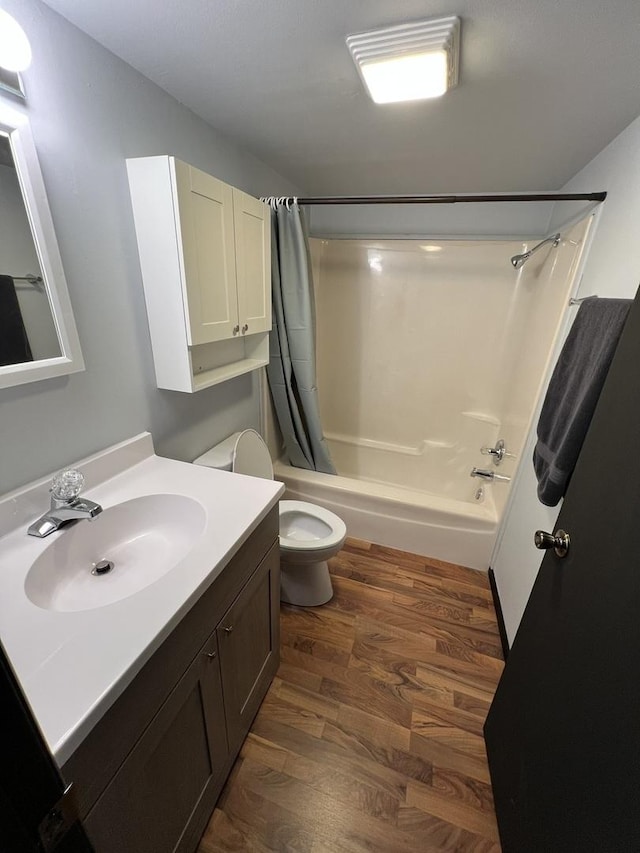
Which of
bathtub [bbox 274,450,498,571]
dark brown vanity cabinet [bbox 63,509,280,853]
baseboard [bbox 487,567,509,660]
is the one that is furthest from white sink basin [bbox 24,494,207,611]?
baseboard [bbox 487,567,509,660]

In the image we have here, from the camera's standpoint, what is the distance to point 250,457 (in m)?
1.66

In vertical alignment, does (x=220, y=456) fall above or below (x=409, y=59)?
below

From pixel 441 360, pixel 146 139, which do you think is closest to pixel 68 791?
pixel 146 139

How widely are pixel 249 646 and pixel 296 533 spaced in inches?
27.7

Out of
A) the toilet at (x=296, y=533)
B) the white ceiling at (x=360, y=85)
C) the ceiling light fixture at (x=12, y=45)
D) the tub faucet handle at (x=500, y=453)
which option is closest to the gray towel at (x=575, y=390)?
the white ceiling at (x=360, y=85)

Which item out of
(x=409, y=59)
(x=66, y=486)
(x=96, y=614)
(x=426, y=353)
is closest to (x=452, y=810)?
(x=96, y=614)

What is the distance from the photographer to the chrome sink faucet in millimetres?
856

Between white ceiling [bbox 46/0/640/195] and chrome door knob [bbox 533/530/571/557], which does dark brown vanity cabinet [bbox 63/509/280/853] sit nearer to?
chrome door knob [bbox 533/530/571/557]

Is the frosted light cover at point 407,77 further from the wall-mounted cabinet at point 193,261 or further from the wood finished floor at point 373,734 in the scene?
the wood finished floor at point 373,734

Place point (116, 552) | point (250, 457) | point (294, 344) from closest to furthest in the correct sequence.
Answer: point (116, 552), point (250, 457), point (294, 344)

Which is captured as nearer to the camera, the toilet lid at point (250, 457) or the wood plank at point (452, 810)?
the wood plank at point (452, 810)

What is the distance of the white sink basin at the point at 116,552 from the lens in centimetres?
82

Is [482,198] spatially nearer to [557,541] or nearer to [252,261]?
[252,261]

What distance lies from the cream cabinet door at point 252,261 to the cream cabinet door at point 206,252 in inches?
2.0
